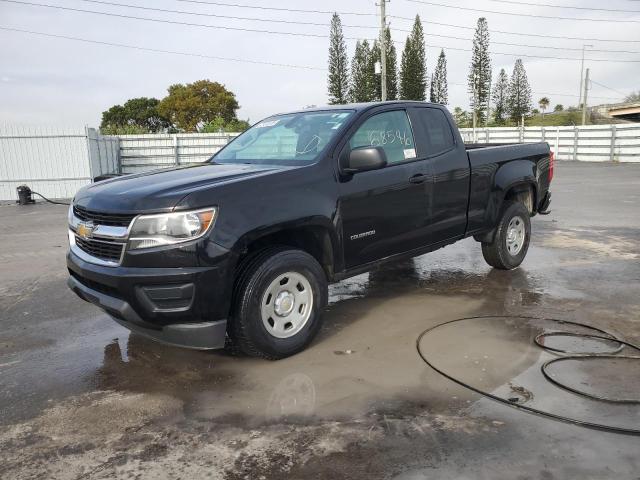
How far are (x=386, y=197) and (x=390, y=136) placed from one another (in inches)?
25.4

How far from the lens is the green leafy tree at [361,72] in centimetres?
5956

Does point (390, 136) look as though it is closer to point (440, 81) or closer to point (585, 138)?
point (585, 138)

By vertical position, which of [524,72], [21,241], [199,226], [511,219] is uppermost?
[524,72]

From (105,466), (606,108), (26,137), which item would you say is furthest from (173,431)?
(606,108)

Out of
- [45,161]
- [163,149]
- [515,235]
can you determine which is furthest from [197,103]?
[515,235]

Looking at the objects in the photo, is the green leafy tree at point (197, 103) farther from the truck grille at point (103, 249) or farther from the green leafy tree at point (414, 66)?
the truck grille at point (103, 249)

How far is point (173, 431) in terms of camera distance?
123 inches

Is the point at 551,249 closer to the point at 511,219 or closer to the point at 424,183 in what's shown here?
the point at 511,219

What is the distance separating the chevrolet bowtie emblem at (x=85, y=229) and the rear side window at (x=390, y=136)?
2.09 metres

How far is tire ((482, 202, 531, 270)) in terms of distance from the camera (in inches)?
245

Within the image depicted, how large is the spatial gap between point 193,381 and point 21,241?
7458 mm

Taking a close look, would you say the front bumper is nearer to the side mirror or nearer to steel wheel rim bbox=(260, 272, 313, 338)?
steel wheel rim bbox=(260, 272, 313, 338)

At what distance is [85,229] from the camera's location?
153 inches

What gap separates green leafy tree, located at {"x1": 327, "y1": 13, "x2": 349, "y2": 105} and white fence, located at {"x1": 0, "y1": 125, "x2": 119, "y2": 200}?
4254 centimetres
